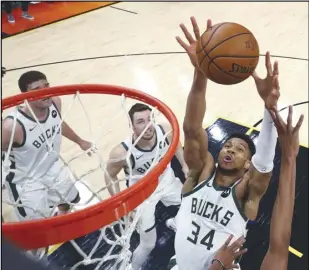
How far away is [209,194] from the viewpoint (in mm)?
2182

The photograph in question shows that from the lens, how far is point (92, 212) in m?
1.51

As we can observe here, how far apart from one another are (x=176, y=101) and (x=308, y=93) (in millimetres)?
1551

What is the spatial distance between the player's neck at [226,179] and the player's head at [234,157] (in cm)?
2

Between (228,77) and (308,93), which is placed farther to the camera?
(308,93)

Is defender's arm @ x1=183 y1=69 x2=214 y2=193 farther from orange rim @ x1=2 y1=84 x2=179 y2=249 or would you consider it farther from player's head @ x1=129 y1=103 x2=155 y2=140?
player's head @ x1=129 y1=103 x2=155 y2=140

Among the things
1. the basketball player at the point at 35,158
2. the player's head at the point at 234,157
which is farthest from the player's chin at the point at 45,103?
the player's head at the point at 234,157

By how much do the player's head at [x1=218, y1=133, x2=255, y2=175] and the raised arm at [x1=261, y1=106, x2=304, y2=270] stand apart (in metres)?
A: 0.71

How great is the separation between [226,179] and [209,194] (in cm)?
12

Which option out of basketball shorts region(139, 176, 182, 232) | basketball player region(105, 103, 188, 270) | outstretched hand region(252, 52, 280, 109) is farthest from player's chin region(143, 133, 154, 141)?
outstretched hand region(252, 52, 280, 109)

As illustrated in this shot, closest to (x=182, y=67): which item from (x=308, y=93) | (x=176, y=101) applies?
(x=176, y=101)

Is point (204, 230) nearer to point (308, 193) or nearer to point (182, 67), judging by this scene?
point (308, 193)

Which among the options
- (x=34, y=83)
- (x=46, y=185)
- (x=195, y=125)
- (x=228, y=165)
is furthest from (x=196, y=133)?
(x=34, y=83)

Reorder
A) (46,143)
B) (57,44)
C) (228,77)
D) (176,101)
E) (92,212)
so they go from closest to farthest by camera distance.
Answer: (92,212)
(228,77)
(46,143)
(176,101)
(57,44)

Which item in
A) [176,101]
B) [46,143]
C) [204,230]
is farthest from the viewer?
[176,101]
